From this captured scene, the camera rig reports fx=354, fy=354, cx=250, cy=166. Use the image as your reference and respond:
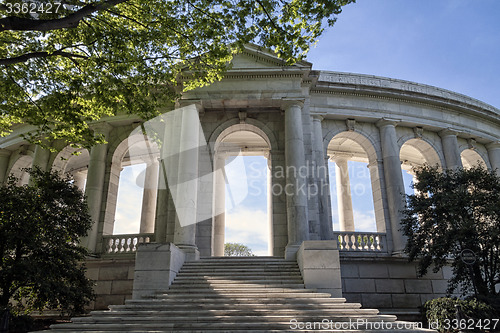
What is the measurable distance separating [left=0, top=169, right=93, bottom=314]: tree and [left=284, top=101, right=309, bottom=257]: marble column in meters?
10.9

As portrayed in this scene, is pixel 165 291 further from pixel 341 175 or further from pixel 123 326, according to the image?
pixel 341 175

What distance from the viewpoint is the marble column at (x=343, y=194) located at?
3212 centimetres

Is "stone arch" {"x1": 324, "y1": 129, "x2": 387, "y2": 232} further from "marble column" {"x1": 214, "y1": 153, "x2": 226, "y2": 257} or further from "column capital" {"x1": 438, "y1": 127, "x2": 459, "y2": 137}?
"marble column" {"x1": 214, "y1": 153, "x2": 226, "y2": 257}

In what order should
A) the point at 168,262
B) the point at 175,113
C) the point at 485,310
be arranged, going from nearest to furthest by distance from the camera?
the point at 485,310, the point at 168,262, the point at 175,113

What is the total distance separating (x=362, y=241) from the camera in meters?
23.3

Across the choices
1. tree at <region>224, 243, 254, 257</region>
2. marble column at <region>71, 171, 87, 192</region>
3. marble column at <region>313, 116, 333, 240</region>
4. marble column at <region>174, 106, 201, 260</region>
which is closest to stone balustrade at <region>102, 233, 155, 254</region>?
marble column at <region>174, 106, 201, 260</region>

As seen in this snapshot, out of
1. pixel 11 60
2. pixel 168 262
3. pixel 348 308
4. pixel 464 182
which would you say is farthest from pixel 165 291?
pixel 464 182

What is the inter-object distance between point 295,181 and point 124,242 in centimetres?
1213

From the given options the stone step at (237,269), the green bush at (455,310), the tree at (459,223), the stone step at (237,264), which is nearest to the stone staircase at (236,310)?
the stone step at (237,269)

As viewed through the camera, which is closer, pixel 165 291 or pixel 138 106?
pixel 165 291

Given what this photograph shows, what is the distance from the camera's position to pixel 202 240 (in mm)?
22844

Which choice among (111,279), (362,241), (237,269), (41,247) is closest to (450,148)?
(362,241)

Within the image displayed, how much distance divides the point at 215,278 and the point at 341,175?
20.5 meters

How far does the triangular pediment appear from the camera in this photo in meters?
23.1
